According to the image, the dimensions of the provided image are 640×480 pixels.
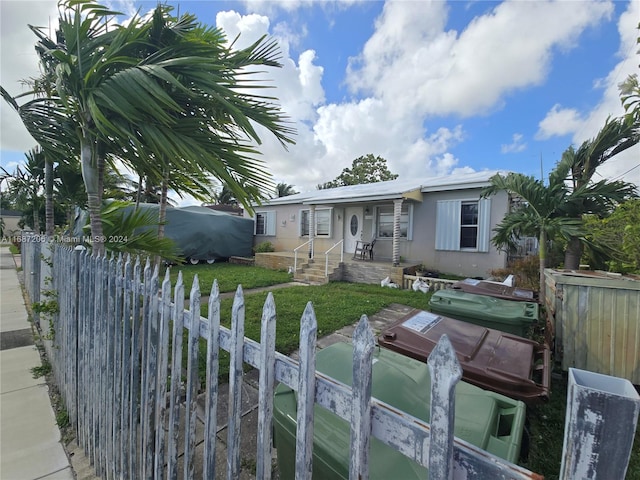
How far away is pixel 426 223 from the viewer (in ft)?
33.9

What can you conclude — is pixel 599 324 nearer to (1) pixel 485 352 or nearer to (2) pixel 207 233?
(1) pixel 485 352

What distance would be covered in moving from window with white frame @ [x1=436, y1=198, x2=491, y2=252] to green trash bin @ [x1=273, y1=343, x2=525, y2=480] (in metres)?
8.43

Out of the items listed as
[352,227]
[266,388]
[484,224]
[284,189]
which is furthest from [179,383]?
[284,189]

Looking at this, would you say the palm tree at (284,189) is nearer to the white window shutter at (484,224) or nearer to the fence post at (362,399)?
the white window shutter at (484,224)

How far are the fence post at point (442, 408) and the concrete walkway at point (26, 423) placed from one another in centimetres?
293

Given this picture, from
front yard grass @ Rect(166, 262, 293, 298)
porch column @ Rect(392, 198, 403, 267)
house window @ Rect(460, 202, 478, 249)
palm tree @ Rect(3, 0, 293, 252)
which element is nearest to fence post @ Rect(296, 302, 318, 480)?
palm tree @ Rect(3, 0, 293, 252)

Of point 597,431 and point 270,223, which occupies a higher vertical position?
point 270,223

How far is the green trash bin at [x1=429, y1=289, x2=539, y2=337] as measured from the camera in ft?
11.5

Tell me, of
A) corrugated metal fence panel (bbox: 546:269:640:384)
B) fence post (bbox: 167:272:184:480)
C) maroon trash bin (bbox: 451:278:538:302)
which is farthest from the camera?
maroon trash bin (bbox: 451:278:538:302)

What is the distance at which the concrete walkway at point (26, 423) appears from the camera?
2199 mm

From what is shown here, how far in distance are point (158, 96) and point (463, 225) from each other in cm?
967

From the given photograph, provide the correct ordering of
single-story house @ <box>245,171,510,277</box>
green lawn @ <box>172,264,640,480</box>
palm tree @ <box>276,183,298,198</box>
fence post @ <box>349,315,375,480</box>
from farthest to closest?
palm tree @ <box>276,183,298,198</box>
single-story house @ <box>245,171,510,277</box>
green lawn @ <box>172,264,640,480</box>
fence post @ <box>349,315,375,480</box>

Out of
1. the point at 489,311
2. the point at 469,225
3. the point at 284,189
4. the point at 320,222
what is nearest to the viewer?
the point at 489,311

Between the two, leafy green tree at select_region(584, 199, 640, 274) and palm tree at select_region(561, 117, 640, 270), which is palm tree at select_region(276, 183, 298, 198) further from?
leafy green tree at select_region(584, 199, 640, 274)
